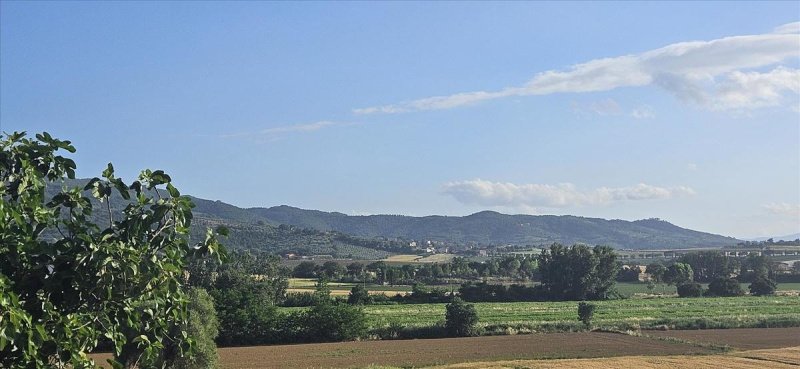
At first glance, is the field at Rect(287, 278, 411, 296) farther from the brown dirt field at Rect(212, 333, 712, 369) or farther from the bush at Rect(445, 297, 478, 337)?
the brown dirt field at Rect(212, 333, 712, 369)

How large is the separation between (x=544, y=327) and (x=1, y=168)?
60.1 meters

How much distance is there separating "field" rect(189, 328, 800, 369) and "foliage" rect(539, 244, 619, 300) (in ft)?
190

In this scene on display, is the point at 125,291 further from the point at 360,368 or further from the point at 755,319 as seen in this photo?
the point at 755,319

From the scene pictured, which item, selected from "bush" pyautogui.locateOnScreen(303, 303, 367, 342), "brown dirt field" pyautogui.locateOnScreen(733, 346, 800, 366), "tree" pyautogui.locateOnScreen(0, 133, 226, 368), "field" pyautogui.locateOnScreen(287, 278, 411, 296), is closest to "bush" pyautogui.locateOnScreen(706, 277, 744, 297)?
"field" pyautogui.locateOnScreen(287, 278, 411, 296)

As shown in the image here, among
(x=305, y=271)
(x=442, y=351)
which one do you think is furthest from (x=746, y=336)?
(x=305, y=271)

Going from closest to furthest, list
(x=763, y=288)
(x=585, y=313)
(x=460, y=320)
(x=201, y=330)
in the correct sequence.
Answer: (x=201, y=330), (x=460, y=320), (x=585, y=313), (x=763, y=288)

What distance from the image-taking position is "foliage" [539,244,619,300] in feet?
387

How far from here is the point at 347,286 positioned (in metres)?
130

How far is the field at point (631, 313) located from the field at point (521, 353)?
24.1ft

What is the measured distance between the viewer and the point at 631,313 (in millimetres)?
83562

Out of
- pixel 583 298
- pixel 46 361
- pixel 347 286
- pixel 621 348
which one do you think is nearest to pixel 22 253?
pixel 46 361

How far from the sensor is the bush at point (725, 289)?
115688 millimetres

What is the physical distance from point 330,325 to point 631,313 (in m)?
39.5

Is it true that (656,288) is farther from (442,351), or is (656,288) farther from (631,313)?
(442,351)
